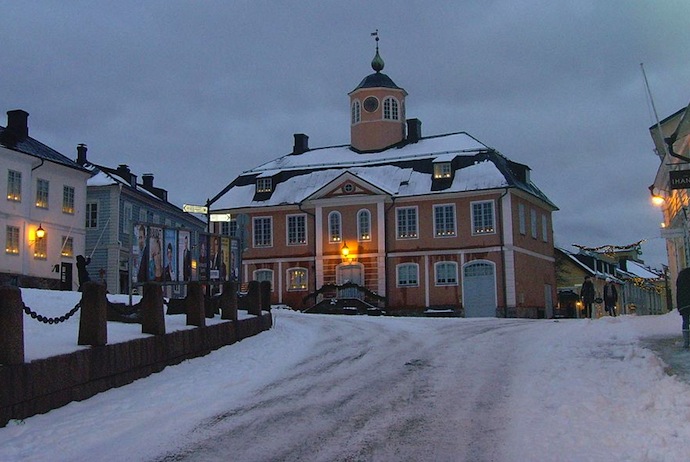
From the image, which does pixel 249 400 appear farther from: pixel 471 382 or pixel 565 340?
pixel 565 340

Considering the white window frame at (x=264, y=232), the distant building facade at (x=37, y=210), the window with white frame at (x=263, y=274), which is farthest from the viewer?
the white window frame at (x=264, y=232)

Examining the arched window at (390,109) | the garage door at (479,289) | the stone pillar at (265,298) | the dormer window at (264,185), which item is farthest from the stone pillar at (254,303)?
the arched window at (390,109)

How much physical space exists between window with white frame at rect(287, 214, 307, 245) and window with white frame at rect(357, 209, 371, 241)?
3.21 meters

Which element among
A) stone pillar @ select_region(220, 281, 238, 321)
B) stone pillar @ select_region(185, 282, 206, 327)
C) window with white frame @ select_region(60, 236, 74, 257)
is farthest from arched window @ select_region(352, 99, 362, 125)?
stone pillar @ select_region(185, 282, 206, 327)

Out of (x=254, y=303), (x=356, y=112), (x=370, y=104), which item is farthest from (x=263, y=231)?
(x=254, y=303)

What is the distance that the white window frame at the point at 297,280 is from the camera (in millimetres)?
40094

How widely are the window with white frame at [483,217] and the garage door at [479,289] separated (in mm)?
1632

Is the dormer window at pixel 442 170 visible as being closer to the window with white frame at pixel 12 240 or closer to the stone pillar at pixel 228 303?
the window with white frame at pixel 12 240

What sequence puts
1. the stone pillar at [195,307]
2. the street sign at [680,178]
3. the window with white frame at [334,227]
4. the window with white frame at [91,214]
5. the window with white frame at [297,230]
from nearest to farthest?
the street sign at [680,178] < the stone pillar at [195,307] < the window with white frame at [334,227] < the window with white frame at [297,230] < the window with white frame at [91,214]

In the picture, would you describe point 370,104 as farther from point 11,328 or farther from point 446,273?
point 11,328

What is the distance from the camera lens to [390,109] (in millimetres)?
44250

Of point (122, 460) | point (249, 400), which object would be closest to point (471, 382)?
point (249, 400)

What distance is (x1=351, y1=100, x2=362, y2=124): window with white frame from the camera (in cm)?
4457

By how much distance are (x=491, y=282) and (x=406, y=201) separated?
234 inches
